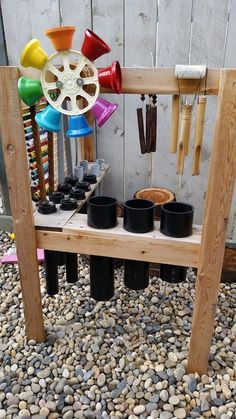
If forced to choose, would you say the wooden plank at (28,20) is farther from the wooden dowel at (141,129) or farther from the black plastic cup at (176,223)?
the black plastic cup at (176,223)

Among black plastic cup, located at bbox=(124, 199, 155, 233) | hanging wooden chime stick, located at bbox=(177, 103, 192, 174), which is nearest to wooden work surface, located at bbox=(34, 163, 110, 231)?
black plastic cup, located at bbox=(124, 199, 155, 233)

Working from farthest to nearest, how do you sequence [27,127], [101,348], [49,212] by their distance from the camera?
1. [27,127]
2. [101,348]
3. [49,212]

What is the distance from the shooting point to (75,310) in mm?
1685

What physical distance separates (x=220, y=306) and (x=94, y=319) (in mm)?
645

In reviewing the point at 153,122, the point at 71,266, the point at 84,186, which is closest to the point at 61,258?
the point at 71,266

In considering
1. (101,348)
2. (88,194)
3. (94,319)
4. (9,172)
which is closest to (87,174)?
(88,194)

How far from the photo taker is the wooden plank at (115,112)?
1.76 metres

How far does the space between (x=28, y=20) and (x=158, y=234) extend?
145 cm

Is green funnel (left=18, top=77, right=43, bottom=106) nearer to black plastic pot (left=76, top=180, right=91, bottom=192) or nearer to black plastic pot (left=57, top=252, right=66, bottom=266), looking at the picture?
black plastic pot (left=76, top=180, right=91, bottom=192)

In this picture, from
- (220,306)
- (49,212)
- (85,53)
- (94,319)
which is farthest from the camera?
(220,306)

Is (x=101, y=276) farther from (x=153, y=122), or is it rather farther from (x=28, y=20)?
(x=28, y=20)

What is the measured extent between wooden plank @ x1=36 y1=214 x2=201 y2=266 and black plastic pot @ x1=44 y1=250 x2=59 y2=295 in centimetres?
11

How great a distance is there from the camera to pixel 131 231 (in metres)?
1.21

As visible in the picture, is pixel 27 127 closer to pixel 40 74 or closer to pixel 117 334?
pixel 40 74
